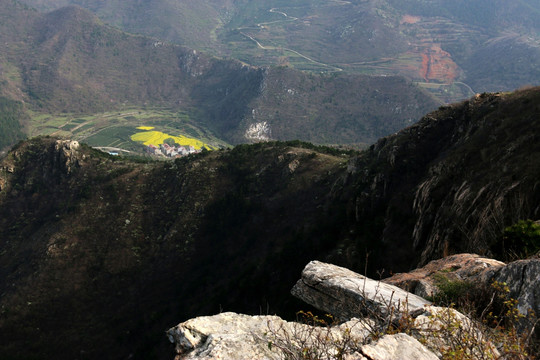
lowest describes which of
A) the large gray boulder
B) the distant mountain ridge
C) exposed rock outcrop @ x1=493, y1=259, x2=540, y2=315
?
the distant mountain ridge

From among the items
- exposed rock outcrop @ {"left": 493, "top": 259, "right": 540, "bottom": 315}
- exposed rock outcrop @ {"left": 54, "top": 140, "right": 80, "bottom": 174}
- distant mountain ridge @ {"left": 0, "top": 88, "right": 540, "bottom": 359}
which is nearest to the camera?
exposed rock outcrop @ {"left": 493, "top": 259, "right": 540, "bottom": 315}

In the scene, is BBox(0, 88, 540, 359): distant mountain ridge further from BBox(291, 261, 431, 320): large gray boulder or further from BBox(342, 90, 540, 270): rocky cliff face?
BBox(291, 261, 431, 320): large gray boulder

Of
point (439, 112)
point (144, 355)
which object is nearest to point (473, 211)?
point (439, 112)

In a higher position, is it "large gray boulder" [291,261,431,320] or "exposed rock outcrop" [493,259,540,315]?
"exposed rock outcrop" [493,259,540,315]

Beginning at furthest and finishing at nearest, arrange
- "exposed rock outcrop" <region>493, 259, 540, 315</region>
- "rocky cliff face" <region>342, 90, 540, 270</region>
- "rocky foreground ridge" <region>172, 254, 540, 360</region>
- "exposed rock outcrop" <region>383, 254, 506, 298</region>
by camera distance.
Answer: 1. "rocky cliff face" <region>342, 90, 540, 270</region>
2. "exposed rock outcrop" <region>383, 254, 506, 298</region>
3. "exposed rock outcrop" <region>493, 259, 540, 315</region>
4. "rocky foreground ridge" <region>172, 254, 540, 360</region>

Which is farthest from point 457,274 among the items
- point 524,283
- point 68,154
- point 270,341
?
point 68,154

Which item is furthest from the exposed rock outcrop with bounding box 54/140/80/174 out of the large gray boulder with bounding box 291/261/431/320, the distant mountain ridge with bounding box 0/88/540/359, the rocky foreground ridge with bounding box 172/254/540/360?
the rocky foreground ridge with bounding box 172/254/540/360

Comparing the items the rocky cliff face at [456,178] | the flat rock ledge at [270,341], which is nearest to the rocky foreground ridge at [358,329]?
the flat rock ledge at [270,341]
